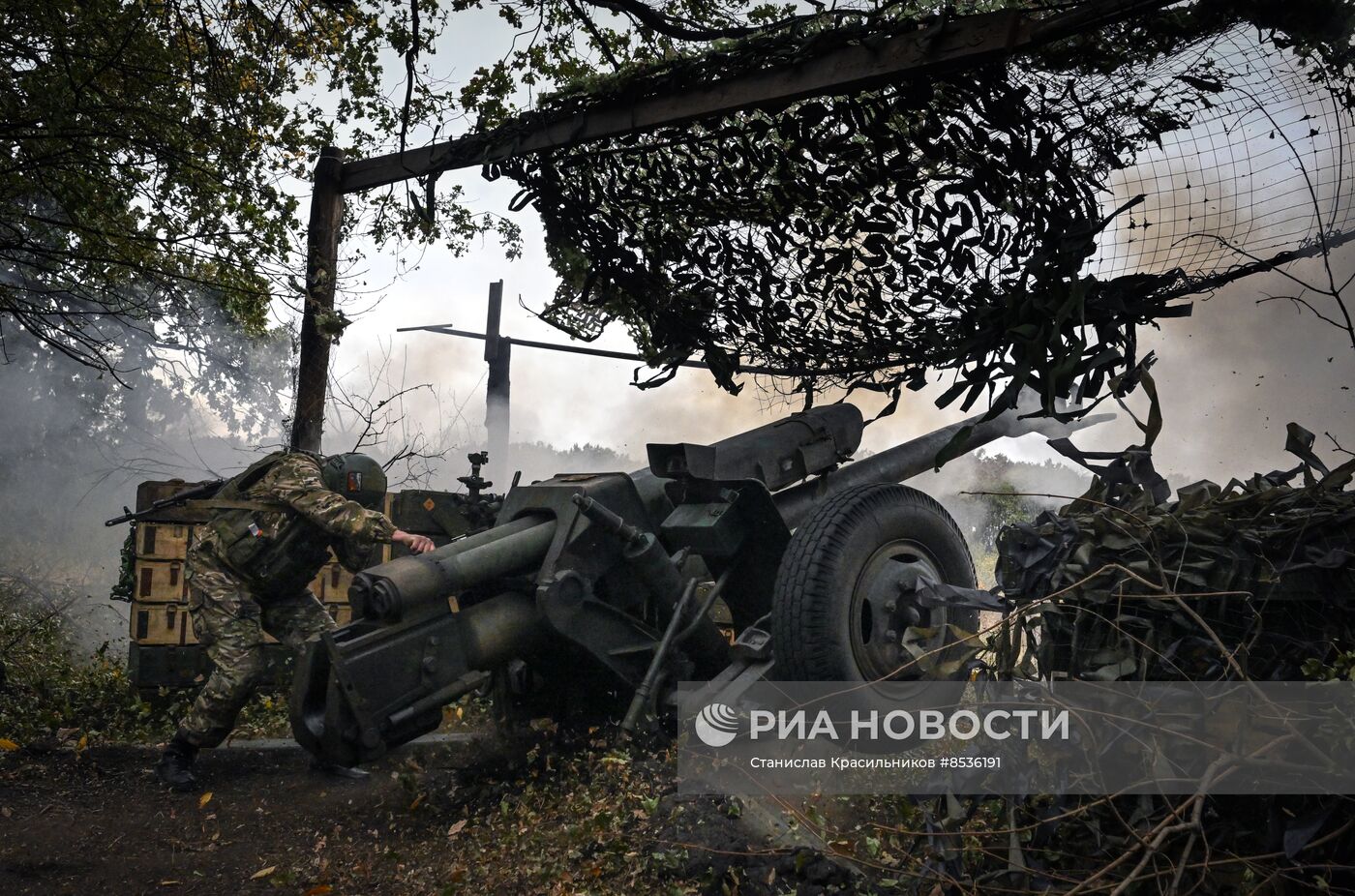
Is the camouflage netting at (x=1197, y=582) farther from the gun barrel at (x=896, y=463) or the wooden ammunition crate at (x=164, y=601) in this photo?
the wooden ammunition crate at (x=164, y=601)

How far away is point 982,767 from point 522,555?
2.50 m

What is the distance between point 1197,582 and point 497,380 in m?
13.0

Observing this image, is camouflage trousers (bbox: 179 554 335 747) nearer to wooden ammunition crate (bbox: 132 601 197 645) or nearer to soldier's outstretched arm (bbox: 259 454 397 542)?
soldier's outstretched arm (bbox: 259 454 397 542)

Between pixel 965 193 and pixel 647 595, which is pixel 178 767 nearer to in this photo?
pixel 647 595

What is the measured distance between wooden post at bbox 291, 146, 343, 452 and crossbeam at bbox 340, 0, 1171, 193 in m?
1.59

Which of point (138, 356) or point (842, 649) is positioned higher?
point (138, 356)

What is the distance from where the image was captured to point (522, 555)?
474 cm

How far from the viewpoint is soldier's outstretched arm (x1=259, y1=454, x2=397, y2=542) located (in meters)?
5.18

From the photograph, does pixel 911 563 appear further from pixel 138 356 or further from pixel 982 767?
pixel 138 356

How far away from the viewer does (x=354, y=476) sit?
588cm

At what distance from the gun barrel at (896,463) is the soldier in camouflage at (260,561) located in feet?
7.58

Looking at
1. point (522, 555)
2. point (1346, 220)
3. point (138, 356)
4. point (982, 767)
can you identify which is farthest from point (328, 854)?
point (138, 356)

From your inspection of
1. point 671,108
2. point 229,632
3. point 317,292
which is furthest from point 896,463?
point 317,292

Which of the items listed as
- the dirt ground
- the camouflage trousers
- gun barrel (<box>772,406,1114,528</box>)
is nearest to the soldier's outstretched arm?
the camouflage trousers
